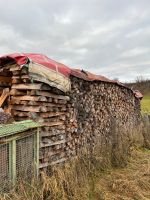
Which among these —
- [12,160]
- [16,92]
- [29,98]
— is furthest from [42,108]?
[12,160]

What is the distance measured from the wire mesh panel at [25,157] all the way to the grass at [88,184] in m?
0.20

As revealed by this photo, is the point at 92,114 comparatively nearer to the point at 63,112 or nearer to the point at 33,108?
the point at 63,112

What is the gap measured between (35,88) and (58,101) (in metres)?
0.78

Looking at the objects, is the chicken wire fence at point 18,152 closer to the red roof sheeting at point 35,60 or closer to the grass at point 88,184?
the grass at point 88,184

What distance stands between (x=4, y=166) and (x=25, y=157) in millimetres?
502

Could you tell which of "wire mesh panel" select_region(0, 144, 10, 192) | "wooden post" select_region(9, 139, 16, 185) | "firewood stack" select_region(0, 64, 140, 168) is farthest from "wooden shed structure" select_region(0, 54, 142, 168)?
"wire mesh panel" select_region(0, 144, 10, 192)

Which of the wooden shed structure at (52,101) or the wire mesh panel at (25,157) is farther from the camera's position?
the wooden shed structure at (52,101)

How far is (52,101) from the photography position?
19.0 feet

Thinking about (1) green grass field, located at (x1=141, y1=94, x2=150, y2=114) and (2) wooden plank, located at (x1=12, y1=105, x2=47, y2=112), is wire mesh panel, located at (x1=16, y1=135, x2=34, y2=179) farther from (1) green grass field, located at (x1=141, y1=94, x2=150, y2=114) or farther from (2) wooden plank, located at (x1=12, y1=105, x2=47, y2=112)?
(1) green grass field, located at (x1=141, y1=94, x2=150, y2=114)

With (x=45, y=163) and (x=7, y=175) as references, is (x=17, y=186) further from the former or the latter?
(x=45, y=163)

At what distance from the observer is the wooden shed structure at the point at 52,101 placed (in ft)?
17.6

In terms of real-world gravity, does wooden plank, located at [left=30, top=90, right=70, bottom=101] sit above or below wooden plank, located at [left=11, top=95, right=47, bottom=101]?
above

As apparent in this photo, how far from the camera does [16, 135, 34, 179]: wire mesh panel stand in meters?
4.53

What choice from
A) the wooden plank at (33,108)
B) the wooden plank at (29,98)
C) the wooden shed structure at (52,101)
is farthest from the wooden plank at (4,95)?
the wooden plank at (33,108)
